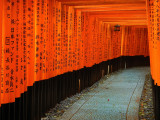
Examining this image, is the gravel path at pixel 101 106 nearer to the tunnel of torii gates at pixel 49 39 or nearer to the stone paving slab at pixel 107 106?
the stone paving slab at pixel 107 106

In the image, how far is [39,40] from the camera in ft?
23.3

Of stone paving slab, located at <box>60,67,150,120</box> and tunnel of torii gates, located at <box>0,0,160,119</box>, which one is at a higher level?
tunnel of torii gates, located at <box>0,0,160,119</box>

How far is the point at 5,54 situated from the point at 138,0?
5.98 meters

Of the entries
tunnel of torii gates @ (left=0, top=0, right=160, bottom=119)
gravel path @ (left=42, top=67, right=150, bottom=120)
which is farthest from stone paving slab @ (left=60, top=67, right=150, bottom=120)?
tunnel of torii gates @ (left=0, top=0, right=160, bottom=119)

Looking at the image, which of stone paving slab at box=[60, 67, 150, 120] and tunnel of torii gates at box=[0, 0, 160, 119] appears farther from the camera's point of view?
stone paving slab at box=[60, 67, 150, 120]

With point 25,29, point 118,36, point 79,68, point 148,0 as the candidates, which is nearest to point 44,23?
point 25,29

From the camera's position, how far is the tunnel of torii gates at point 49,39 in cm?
500

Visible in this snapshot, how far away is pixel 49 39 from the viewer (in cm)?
801

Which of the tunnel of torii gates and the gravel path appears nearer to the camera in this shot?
the tunnel of torii gates

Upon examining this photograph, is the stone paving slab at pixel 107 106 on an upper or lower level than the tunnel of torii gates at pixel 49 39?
lower

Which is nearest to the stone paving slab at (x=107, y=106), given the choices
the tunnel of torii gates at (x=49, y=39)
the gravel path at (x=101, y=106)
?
the gravel path at (x=101, y=106)

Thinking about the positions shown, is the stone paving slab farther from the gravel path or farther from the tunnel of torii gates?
the tunnel of torii gates

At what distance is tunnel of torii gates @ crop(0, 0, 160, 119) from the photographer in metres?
5.00

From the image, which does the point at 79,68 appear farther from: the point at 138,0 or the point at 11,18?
the point at 11,18
